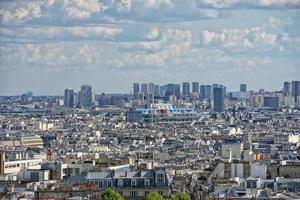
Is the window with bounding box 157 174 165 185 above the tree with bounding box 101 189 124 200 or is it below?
above

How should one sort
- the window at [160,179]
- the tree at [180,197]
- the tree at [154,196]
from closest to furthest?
1. the tree at [154,196]
2. the tree at [180,197]
3. the window at [160,179]

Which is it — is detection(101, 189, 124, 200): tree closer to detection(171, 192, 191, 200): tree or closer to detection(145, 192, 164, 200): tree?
detection(145, 192, 164, 200): tree

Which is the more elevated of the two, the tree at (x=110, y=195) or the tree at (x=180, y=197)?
the tree at (x=110, y=195)

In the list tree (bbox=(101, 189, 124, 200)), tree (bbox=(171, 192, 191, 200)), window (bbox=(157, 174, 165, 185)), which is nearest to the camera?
tree (bbox=(101, 189, 124, 200))

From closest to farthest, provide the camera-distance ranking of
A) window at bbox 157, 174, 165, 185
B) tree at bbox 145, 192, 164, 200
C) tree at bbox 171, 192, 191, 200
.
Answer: tree at bbox 145, 192, 164, 200 < tree at bbox 171, 192, 191, 200 < window at bbox 157, 174, 165, 185

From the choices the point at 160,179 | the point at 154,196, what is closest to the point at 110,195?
the point at 154,196

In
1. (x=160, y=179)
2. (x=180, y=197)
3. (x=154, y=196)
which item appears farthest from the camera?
(x=160, y=179)

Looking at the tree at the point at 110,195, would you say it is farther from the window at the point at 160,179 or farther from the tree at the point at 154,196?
the window at the point at 160,179

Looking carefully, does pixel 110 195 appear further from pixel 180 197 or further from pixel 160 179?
pixel 160 179

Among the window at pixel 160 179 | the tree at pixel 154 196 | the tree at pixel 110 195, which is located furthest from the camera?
the window at pixel 160 179

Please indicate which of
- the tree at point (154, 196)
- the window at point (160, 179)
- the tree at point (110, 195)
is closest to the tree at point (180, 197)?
the tree at point (154, 196)

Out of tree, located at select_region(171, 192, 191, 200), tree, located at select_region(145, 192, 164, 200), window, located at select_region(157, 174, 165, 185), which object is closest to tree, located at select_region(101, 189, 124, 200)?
tree, located at select_region(145, 192, 164, 200)

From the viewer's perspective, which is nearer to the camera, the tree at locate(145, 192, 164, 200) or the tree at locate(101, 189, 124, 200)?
the tree at locate(101, 189, 124, 200)
